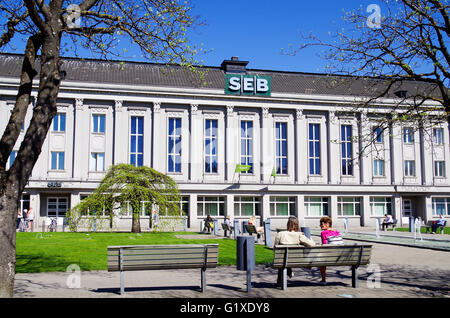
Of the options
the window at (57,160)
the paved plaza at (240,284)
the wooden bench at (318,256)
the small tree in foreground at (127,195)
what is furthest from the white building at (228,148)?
the wooden bench at (318,256)

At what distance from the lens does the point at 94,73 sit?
44.0 m

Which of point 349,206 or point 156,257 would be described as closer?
point 156,257

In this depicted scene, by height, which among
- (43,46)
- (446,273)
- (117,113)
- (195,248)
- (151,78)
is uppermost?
(151,78)

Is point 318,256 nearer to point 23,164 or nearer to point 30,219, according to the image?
point 23,164

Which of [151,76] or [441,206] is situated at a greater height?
[151,76]

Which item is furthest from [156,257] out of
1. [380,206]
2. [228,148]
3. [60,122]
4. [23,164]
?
[380,206]

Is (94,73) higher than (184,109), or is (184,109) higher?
(94,73)

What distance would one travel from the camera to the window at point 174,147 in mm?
44094

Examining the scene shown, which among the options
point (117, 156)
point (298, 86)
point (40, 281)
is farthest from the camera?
point (298, 86)

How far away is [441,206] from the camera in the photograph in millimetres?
50031

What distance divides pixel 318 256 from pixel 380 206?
42334 millimetres

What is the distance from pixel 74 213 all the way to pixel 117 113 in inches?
575
